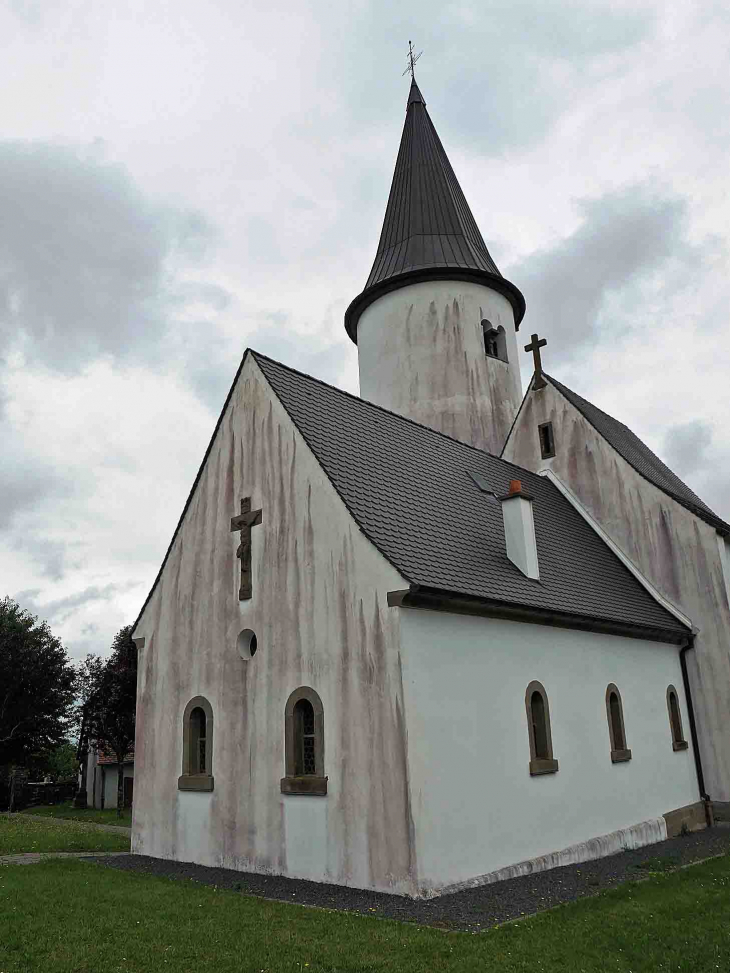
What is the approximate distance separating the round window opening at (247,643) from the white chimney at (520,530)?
4815mm

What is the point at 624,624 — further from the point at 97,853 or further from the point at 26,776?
the point at 26,776

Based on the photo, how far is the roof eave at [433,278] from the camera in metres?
24.8

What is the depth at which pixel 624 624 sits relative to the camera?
15.8 metres

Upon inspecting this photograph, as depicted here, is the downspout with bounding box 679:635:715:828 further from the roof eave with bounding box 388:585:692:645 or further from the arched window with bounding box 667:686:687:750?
the roof eave with bounding box 388:585:692:645

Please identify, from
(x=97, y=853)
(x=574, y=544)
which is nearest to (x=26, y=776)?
(x=97, y=853)

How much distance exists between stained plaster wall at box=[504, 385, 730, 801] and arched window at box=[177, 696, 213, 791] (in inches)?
434

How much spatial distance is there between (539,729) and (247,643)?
16.5 feet

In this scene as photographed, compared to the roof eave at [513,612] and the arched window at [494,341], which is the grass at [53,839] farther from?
the arched window at [494,341]

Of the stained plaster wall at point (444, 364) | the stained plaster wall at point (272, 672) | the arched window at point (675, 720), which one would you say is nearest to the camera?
the stained plaster wall at point (272, 672)

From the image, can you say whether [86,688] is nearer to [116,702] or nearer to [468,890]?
[116,702]

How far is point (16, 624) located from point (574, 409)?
85.7 ft

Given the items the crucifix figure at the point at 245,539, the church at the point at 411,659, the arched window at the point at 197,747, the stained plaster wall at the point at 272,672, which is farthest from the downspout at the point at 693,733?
the arched window at the point at 197,747

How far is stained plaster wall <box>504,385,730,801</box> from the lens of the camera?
1797 cm

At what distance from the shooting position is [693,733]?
1820cm
